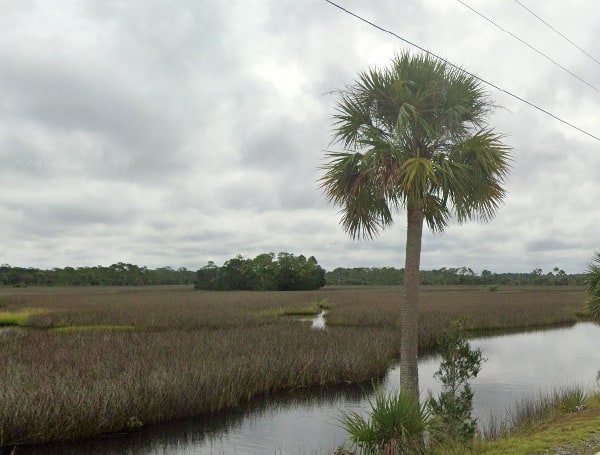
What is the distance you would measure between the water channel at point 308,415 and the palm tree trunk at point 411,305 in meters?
1.29

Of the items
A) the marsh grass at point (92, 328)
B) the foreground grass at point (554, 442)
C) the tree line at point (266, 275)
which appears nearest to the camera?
the foreground grass at point (554, 442)

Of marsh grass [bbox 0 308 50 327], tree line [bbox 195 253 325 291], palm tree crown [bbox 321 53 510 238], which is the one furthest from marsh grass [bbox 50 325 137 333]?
tree line [bbox 195 253 325 291]

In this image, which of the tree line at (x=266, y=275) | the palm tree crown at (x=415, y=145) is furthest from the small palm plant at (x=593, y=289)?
the tree line at (x=266, y=275)

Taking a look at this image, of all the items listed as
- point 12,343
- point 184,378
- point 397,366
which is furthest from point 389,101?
point 12,343

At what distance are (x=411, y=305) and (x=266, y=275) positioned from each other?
95936 millimetres

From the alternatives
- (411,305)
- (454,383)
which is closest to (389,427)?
(454,383)

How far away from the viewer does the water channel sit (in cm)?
1094

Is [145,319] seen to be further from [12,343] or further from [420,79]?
[420,79]

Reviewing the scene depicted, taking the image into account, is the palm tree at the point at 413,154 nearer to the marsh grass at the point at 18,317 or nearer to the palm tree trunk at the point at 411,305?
the palm tree trunk at the point at 411,305

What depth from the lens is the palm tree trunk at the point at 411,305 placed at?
1048cm

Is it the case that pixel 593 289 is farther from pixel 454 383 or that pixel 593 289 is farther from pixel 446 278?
pixel 446 278

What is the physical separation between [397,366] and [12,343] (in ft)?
52.8

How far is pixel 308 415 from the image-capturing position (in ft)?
45.4

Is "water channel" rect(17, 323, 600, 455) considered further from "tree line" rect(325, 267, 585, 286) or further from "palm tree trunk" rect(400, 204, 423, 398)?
"tree line" rect(325, 267, 585, 286)
